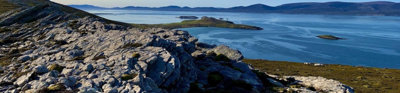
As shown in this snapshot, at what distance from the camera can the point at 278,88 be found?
31984mm

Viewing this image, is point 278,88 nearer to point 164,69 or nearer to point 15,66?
point 164,69

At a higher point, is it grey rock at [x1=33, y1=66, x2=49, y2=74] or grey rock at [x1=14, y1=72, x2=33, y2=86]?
grey rock at [x1=33, y1=66, x2=49, y2=74]

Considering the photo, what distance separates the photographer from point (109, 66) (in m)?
22.7

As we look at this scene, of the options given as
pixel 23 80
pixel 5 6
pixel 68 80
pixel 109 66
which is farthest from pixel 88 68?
pixel 5 6

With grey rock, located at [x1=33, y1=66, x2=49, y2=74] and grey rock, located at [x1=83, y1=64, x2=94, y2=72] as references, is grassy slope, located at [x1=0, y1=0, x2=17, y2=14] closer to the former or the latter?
grey rock, located at [x1=33, y1=66, x2=49, y2=74]

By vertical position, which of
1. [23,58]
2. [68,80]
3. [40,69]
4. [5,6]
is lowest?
[23,58]

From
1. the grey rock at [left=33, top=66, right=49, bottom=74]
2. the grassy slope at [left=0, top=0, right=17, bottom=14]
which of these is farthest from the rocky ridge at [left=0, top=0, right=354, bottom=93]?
the grassy slope at [left=0, top=0, right=17, bottom=14]

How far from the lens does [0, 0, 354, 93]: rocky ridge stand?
1928 centimetres

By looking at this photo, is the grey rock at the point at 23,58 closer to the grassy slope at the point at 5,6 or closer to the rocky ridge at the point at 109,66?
the rocky ridge at the point at 109,66

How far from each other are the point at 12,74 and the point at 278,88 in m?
28.2

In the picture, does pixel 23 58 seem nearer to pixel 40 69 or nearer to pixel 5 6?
pixel 40 69

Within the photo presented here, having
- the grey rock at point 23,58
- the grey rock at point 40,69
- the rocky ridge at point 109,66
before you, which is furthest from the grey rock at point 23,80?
the grey rock at point 23,58

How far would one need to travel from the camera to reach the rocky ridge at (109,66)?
1928 cm

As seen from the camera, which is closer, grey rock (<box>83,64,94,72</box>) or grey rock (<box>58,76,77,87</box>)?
grey rock (<box>58,76,77,87</box>)
